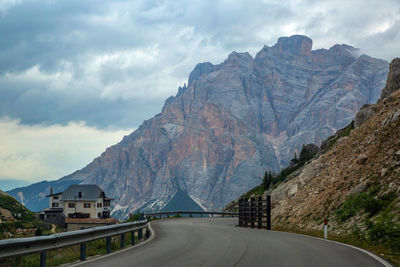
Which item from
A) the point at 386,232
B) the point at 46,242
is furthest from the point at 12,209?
the point at 386,232

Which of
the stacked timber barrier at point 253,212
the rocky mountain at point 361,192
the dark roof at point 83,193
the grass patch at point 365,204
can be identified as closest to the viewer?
the rocky mountain at point 361,192

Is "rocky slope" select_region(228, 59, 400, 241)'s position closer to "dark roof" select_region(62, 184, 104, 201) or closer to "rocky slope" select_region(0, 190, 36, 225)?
"rocky slope" select_region(0, 190, 36, 225)

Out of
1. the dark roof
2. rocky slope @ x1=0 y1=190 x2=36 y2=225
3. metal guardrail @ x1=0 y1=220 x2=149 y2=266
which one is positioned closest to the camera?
metal guardrail @ x1=0 y1=220 x2=149 y2=266

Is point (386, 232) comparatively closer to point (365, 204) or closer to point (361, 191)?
point (365, 204)

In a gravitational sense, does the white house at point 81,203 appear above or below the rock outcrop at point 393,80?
below

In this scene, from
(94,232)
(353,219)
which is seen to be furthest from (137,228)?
(353,219)

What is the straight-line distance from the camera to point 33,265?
11.0 metres

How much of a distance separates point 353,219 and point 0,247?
61.3ft

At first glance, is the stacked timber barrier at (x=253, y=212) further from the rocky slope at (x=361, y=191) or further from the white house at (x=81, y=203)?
the white house at (x=81, y=203)

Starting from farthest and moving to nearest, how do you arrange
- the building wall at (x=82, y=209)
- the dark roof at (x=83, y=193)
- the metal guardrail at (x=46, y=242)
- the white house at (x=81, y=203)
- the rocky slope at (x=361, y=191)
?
the dark roof at (x=83, y=193), the building wall at (x=82, y=209), the white house at (x=81, y=203), the rocky slope at (x=361, y=191), the metal guardrail at (x=46, y=242)

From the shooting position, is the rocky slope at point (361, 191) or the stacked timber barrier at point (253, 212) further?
the stacked timber barrier at point (253, 212)

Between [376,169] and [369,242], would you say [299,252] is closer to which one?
[369,242]

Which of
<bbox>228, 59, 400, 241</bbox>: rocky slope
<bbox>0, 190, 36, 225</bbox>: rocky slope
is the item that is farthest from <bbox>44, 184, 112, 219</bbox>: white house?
<bbox>228, 59, 400, 241</bbox>: rocky slope

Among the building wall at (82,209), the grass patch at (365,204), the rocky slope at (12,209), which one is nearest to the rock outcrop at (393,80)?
the grass patch at (365,204)
